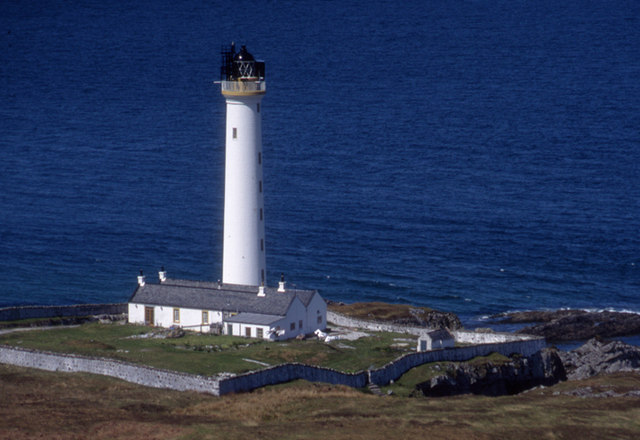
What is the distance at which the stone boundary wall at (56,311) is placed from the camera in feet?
273

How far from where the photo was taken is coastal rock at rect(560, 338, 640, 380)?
277 ft

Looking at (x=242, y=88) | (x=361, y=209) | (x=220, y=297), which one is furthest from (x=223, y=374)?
(x=361, y=209)

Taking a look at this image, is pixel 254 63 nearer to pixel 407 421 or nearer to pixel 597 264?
pixel 407 421

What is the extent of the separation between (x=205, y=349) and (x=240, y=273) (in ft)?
35.2

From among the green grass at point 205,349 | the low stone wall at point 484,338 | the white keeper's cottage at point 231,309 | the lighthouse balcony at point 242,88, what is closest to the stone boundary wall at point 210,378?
the green grass at point 205,349

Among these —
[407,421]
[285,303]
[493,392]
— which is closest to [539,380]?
[493,392]

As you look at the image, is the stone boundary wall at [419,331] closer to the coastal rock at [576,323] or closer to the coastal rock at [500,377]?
the coastal rock at [500,377]

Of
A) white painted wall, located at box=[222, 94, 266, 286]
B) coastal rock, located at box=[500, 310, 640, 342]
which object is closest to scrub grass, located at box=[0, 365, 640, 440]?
white painted wall, located at box=[222, 94, 266, 286]

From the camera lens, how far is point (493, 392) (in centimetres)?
A: 7669

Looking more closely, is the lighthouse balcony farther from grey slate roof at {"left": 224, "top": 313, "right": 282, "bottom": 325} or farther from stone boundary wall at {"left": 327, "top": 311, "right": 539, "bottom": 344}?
stone boundary wall at {"left": 327, "top": 311, "right": 539, "bottom": 344}

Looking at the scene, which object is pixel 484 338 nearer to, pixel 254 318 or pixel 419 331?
pixel 419 331

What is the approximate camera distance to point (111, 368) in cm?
6800

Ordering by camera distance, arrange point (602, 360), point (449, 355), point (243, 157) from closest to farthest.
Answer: point (449, 355)
point (243, 157)
point (602, 360)

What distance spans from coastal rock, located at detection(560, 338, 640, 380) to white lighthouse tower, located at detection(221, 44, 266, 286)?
23847mm
